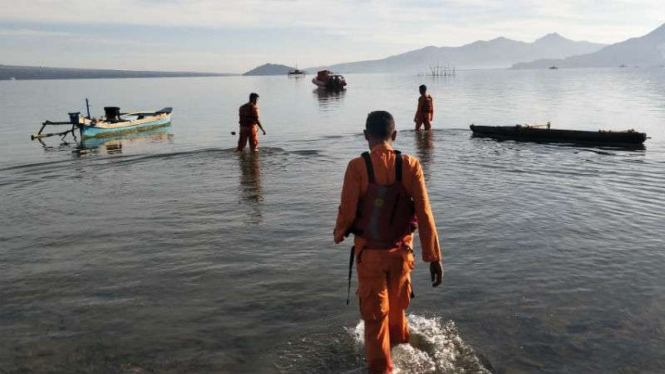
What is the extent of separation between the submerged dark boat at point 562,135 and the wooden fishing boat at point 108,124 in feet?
62.6

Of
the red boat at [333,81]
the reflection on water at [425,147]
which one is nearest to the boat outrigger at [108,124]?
the reflection on water at [425,147]

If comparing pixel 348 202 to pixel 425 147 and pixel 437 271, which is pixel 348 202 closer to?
pixel 437 271

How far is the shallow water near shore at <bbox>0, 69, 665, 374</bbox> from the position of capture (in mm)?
5375

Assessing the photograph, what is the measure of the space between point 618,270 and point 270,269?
5243 mm

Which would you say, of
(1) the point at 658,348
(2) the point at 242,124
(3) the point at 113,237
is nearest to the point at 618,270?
(1) the point at 658,348

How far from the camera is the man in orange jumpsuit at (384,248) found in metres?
4.54

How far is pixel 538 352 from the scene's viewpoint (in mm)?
5348

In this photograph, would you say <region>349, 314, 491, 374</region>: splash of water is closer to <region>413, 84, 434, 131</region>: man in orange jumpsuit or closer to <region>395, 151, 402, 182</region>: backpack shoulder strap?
<region>395, 151, 402, 182</region>: backpack shoulder strap

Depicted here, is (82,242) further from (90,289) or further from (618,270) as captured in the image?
(618,270)

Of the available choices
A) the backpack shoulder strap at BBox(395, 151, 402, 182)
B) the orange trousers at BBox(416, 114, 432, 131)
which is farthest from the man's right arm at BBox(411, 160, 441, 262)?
the orange trousers at BBox(416, 114, 432, 131)

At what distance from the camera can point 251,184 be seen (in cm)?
1421

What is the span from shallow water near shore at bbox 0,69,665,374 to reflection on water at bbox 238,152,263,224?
0.10 metres

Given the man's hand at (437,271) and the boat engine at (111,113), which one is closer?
the man's hand at (437,271)

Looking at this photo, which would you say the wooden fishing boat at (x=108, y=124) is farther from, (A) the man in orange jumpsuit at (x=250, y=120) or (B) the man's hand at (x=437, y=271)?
(B) the man's hand at (x=437, y=271)
